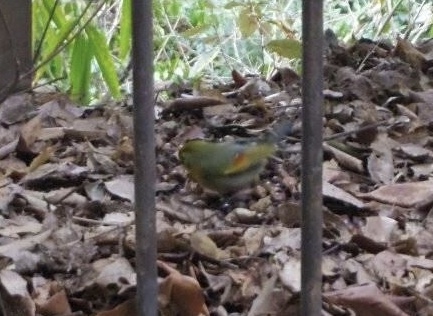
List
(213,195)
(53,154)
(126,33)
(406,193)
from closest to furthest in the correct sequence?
1. (406,193)
2. (213,195)
3. (53,154)
4. (126,33)

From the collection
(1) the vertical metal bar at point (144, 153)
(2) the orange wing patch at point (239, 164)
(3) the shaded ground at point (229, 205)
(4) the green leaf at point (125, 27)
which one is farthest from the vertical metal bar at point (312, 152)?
(4) the green leaf at point (125, 27)

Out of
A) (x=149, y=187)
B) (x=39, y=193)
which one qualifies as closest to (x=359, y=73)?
(x=39, y=193)

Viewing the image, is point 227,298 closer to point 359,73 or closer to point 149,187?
point 149,187

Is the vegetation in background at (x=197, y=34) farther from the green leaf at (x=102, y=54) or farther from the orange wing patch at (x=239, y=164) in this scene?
the orange wing patch at (x=239, y=164)

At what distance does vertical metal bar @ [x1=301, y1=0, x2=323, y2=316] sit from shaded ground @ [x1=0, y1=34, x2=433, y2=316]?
0.34m

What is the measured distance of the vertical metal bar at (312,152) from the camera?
907mm

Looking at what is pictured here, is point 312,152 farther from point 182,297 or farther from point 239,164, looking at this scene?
point 239,164

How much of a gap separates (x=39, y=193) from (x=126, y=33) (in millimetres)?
1081

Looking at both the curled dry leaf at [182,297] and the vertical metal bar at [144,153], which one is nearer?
the vertical metal bar at [144,153]

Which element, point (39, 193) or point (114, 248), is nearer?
point (114, 248)

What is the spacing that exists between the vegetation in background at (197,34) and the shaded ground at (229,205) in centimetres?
22

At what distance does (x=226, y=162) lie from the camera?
1897 mm

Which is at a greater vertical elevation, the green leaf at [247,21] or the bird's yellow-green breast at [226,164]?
the green leaf at [247,21]

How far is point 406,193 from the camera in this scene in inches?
70.2
